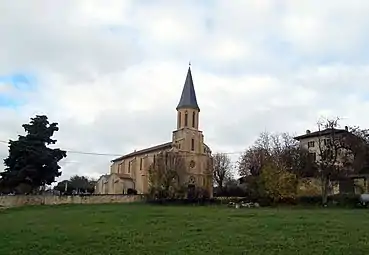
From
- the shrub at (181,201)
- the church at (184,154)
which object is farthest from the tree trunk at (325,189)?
the church at (184,154)

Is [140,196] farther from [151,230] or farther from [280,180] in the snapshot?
[151,230]

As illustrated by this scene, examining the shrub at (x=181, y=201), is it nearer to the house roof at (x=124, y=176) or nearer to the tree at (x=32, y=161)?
the tree at (x=32, y=161)

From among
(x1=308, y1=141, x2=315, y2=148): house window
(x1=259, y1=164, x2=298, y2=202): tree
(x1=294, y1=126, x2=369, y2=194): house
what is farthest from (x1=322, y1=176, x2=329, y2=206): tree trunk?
(x1=308, y1=141, x2=315, y2=148): house window

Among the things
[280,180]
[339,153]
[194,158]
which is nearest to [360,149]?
[339,153]

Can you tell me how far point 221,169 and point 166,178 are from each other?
32.9 meters

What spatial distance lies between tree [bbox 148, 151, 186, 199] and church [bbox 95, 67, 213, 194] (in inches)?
446

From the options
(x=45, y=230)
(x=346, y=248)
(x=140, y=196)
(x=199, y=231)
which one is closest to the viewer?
(x=346, y=248)

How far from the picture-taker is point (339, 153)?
6222cm

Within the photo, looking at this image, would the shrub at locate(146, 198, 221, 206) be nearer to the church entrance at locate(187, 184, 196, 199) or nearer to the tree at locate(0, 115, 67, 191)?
the church entrance at locate(187, 184, 196, 199)

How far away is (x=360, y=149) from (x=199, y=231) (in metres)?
42.4

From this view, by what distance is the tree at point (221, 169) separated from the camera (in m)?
102

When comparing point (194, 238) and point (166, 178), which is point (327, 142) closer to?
point (166, 178)

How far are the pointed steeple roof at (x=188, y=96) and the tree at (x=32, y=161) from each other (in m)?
34.8

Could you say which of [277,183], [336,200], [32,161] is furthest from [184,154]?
[336,200]
